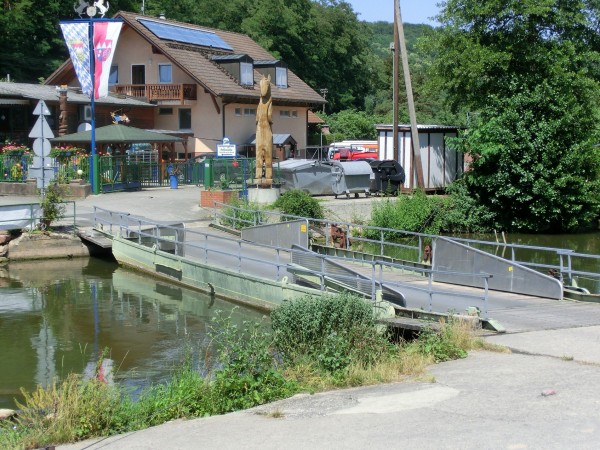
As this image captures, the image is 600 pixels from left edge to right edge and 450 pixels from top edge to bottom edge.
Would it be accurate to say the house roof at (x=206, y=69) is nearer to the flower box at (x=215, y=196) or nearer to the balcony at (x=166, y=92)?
the balcony at (x=166, y=92)

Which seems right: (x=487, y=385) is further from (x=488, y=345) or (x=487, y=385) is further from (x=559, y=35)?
(x=559, y=35)

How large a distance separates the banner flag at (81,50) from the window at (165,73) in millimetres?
15572

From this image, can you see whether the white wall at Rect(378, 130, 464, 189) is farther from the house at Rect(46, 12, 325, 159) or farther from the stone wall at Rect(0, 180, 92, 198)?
the stone wall at Rect(0, 180, 92, 198)

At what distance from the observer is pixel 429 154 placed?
38.9 metres

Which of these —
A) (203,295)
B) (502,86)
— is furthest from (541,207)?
(203,295)

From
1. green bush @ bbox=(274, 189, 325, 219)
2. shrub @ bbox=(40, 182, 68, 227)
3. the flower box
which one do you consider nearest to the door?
the flower box

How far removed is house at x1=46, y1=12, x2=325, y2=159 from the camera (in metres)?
49.7

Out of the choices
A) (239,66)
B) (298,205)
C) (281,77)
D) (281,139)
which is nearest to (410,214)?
(298,205)

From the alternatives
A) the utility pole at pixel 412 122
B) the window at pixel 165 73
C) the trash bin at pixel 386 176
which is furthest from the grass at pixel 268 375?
the window at pixel 165 73

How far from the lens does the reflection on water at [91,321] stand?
14336 mm

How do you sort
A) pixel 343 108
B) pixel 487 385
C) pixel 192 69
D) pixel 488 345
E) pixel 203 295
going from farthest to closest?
pixel 343 108 < pixel 192 69 < pixel 203 295 < pixel 488 345 < pixel 487 385

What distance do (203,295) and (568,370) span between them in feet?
40.8

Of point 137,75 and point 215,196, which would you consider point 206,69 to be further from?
point 215,196

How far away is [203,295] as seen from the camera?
2105cm
